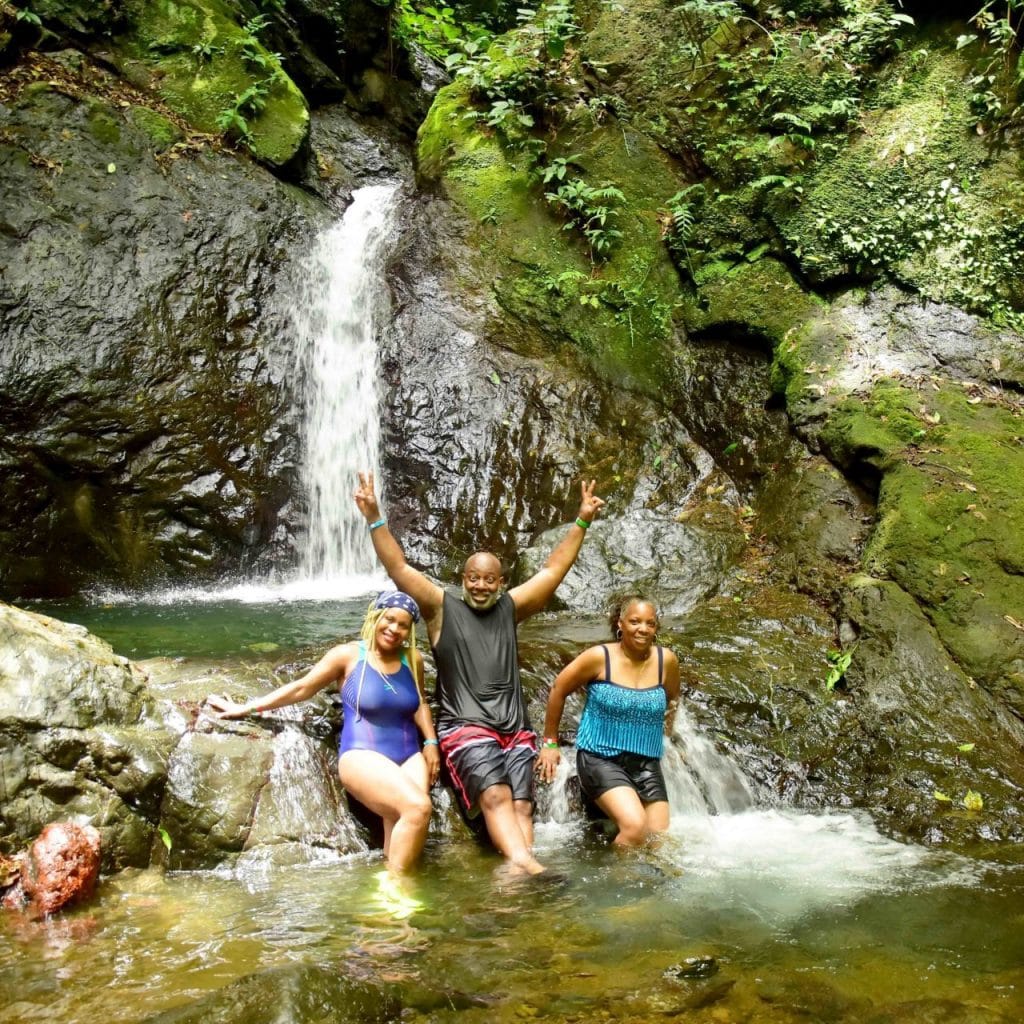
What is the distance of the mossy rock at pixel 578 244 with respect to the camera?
976 cm

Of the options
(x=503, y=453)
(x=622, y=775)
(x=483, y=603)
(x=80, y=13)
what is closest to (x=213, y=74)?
(x=80, y=13)

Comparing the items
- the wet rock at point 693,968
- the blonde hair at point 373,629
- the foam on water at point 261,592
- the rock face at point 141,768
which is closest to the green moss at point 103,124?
the foam on water at point 261,592

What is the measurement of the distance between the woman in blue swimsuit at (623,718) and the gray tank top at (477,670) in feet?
0.91

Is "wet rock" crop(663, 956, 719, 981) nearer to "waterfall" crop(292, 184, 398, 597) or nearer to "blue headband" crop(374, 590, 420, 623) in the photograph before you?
"blue headband" crop(374, 590, 420, 623)

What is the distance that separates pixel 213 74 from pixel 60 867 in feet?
35.2

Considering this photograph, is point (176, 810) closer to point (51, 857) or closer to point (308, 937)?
point (51, 857)

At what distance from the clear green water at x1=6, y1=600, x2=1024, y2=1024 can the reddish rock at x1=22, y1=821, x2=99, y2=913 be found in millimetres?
94

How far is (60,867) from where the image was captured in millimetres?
3604

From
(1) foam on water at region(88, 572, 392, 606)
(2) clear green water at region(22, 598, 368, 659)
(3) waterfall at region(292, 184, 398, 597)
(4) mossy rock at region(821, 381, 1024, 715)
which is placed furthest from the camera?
(3) waterfall at region(292, 184, 398, 597)

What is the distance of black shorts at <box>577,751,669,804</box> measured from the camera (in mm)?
4736

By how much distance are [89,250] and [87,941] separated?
26.3 feet

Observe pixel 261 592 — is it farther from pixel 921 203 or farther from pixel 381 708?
pixel 921 203

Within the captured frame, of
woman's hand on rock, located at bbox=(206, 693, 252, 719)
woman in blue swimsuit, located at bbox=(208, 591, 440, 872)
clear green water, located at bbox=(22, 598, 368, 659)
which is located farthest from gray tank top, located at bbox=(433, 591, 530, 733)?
clear green water, located at bbox=(22, 598, 368, 659)

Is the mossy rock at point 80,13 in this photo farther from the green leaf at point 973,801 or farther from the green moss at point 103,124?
the green leaf at point 973,801
